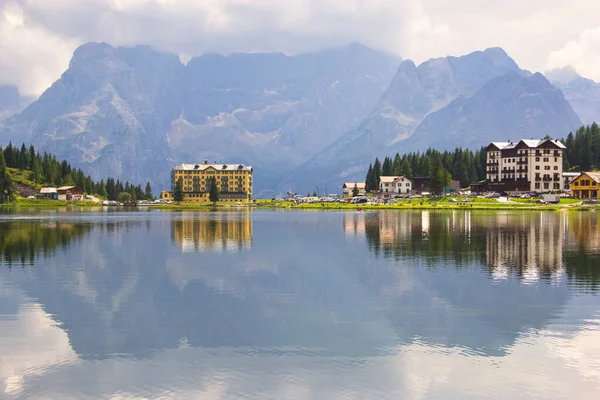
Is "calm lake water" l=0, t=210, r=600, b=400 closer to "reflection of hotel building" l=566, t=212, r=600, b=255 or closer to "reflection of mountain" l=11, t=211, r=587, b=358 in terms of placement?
"reflection of mountain" l=11, t=211, r=587, b=358

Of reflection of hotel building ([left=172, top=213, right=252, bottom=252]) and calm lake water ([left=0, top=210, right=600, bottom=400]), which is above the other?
reflection of hotel building ([left=172, top=213, right=252, bottom=252])

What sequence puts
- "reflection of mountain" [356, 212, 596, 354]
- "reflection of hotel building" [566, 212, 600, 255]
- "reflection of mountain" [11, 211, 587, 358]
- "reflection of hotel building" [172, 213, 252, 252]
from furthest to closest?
1. "reflection of hotel building" [172, 213, 252, 252]
2. "reflection of hotel building" [566, 212, 600, 255]
3. "reflection of mountain" [356, 212, 596, 354]
4. "reflection of mountain" [11, 211, 587, 358]

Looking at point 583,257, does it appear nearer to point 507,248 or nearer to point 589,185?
point 507,248

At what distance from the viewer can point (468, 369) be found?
81.9 ft

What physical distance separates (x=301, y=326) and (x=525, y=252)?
38.9 meters

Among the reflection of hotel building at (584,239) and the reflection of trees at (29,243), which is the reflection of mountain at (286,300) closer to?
the reflection of trees at (29,243)

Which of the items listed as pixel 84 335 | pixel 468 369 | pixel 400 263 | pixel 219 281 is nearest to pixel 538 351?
pixel 468 369

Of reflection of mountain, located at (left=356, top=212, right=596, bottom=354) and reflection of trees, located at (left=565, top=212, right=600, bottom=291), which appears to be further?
reflection of trees, located at (left=565, top=212, right=600, bottom=291)

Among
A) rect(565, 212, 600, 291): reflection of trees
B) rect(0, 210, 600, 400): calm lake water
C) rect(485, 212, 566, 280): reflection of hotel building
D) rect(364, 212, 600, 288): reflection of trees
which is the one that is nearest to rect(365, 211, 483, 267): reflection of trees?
rect(364, 212, 600, 288): reflection of trees

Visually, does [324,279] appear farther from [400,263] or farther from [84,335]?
[84,335]

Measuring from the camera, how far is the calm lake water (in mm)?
23453

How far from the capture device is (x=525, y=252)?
6309 centimetres

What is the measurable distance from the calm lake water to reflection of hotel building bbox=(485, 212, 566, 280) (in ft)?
1.22

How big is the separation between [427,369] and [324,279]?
2245 centimetres
